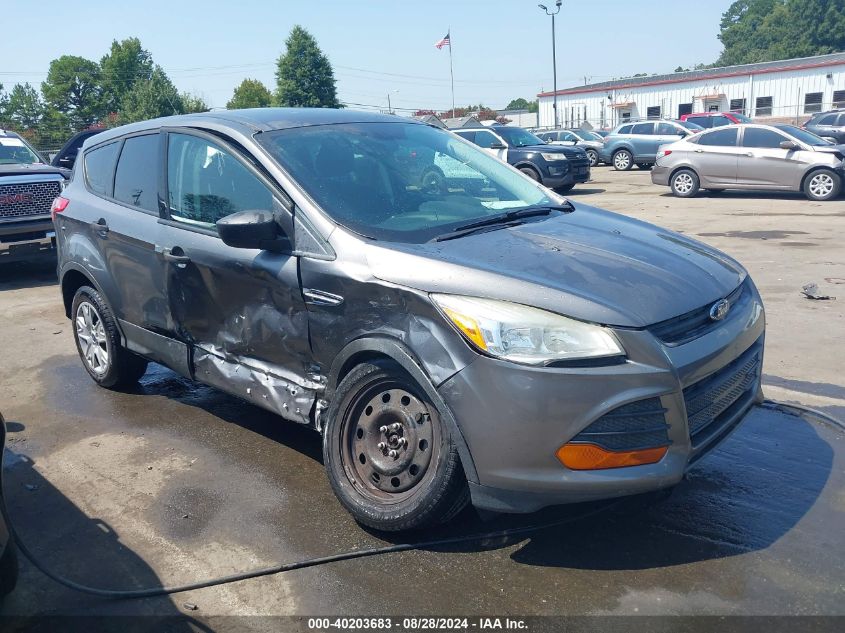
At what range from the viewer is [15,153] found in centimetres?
1148

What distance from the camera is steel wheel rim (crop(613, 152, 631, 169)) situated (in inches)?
1062

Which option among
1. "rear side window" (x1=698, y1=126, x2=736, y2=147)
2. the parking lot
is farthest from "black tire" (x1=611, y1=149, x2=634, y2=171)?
the parking lot

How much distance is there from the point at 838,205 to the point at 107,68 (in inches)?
4093

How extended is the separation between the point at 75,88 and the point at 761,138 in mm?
104617

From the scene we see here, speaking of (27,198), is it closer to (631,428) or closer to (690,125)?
(631,428)

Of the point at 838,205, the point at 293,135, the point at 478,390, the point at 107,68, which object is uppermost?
the point at 107,68

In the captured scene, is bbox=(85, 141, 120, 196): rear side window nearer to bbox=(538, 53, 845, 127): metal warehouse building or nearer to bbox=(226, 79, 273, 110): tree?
bbox=(538, 53, 845, 127): metal warehouse building

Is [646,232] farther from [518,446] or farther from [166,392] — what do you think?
[166,392]

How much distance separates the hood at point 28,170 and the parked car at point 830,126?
68.2 feet

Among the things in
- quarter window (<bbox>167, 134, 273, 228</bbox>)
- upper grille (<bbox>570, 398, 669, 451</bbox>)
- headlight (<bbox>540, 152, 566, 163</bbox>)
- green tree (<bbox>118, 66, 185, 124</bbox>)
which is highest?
green tree (<bbox>118, 66, 185, 124</bbox>)

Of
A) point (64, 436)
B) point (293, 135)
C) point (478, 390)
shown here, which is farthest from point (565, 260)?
point (64, 436)

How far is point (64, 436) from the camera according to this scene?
485cm

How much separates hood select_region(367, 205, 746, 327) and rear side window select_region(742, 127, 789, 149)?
44.5 feet

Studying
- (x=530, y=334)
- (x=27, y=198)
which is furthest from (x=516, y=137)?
(x=530, y=334)
